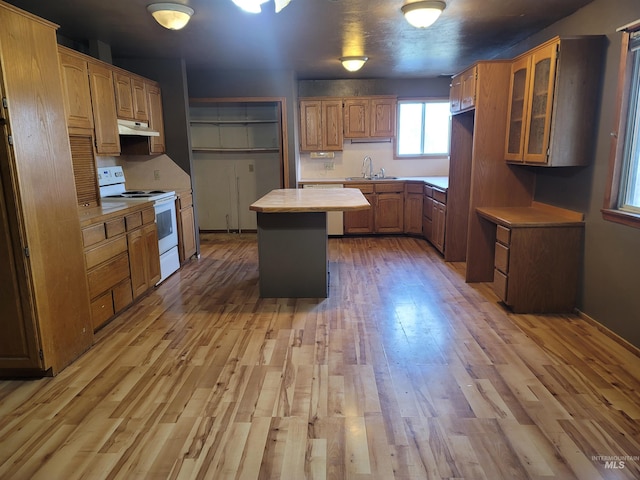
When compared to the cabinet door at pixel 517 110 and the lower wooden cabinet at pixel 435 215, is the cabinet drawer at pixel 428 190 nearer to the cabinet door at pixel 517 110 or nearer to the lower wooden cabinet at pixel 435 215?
the lower wooden cabinet at pixel 435 215

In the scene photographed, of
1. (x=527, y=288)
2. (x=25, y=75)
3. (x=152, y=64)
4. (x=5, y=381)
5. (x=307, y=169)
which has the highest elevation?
(x=152, y=64)

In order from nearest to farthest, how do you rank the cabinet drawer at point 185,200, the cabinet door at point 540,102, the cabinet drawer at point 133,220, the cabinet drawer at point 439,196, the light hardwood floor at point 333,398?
the light hardwood floor at point 333,398
the cabinet door at point 540,102
the cabinet drawer at point 133,220
the cabinet drawer at point 185,200
the cabinet drawer at point 439,196

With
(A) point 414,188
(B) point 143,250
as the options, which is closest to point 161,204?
(B) point 143,250

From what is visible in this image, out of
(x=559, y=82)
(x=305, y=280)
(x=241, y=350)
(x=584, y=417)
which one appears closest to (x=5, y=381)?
(x=241, y=350)

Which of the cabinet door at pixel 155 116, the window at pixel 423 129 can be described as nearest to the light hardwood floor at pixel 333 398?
the cabinet door at pixel 155 116

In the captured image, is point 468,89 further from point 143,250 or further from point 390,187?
point 143,250

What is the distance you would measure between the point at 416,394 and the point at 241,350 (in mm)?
1208

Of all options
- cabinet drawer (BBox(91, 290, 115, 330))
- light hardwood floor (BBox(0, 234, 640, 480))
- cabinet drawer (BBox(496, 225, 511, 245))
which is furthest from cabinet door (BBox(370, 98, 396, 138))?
cabinet drawer (BBox(91, 290, 115, 330))

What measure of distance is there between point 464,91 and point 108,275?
148 inches

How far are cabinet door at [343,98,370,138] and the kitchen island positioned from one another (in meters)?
2.89

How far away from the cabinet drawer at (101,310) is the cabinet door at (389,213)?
4.10 m

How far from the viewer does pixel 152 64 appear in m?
4.92

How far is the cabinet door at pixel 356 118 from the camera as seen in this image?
21.1ft

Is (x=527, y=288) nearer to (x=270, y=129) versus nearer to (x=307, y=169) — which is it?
(x=307, y=169)
